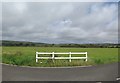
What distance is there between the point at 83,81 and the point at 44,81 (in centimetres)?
190

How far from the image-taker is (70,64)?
1972 centimetres

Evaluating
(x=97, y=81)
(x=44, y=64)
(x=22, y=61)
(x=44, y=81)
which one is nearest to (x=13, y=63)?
(x=22, y=61)

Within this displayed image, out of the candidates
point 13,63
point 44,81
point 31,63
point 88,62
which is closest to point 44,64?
point 31,63

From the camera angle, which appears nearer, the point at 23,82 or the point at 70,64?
the point at 23,82

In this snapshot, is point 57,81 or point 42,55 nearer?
point 57,81

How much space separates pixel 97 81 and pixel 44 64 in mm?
8619

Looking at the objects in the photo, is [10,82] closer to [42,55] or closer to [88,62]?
[88,62]

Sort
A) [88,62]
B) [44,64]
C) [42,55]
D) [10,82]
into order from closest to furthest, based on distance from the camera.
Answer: [10,82] → [44,64] → [88,62] → [42,55]

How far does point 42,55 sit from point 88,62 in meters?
5.08

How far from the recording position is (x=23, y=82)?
36.7 ft

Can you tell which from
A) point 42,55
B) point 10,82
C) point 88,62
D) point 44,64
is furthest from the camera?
point 42,55

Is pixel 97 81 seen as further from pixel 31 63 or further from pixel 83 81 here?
pixel 31 63

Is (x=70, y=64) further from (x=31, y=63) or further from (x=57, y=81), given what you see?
(x=57, y=81)

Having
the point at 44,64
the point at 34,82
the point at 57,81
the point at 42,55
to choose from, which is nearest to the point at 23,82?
the point at 34,82
